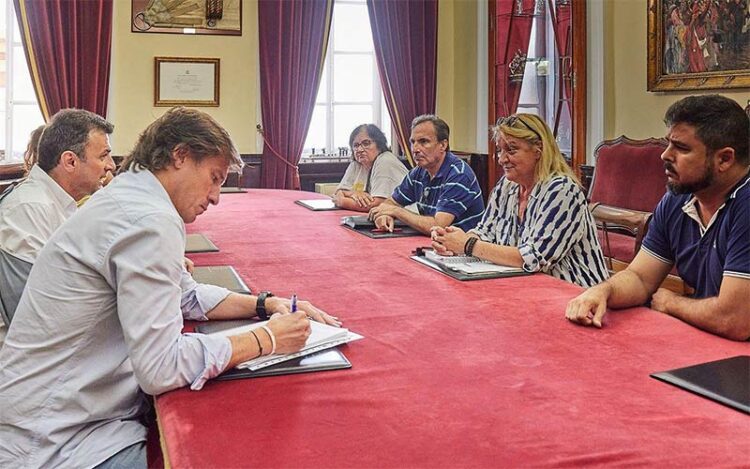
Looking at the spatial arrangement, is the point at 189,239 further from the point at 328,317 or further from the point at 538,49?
the point at 538,49

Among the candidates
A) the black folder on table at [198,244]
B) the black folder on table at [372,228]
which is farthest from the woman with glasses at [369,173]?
the black folder on table at [198,244]

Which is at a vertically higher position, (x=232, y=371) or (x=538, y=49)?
(x=538, y=49)

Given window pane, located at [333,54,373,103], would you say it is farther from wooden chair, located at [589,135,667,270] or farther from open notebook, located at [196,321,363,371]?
open notebook, located at [196,321,363,371]

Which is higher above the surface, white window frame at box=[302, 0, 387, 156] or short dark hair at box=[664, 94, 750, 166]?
white window frame at box=[302, 0, 387, 156]

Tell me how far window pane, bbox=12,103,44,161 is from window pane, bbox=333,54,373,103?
299 cm

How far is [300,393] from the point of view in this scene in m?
1.41

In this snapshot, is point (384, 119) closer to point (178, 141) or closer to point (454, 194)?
point (454, 194)

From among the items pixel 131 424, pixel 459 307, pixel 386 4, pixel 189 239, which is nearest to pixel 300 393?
pixel 131 424

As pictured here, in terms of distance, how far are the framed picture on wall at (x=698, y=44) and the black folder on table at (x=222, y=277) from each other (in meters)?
3.39

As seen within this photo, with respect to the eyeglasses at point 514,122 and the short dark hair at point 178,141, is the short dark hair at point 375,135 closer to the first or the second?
the eyeglasses at point 514,122

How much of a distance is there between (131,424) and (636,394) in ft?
3.41

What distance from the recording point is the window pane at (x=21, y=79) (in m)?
7.04

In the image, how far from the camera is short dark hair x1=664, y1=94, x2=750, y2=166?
215 centimetres

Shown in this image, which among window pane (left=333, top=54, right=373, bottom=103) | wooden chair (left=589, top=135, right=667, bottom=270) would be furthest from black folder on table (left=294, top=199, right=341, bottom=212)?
window pane (left=333, top=54, right=373, bottom=103)
